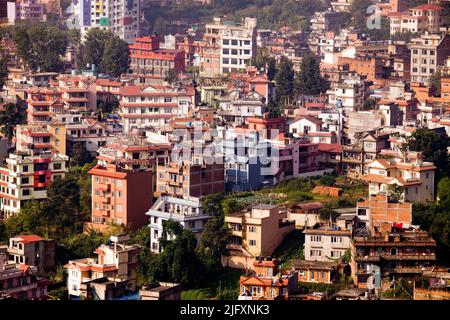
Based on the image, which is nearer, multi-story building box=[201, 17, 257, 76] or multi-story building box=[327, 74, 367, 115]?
multi-story building box=[327, 74, 367, 115]

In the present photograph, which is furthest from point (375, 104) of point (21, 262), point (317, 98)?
point (21, 262)

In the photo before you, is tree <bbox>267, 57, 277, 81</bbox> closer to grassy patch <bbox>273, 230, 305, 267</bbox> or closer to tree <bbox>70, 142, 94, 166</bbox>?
tree <bbox>70, 142, 94, 166</bbox>

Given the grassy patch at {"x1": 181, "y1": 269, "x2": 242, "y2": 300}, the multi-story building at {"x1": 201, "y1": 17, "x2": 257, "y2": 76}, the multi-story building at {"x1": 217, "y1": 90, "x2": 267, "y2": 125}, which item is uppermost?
the multi-story building at {"x1": 201, "y1": 17, "x2": 257, "y2": 76}

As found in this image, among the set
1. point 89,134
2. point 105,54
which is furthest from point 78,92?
point 105,54

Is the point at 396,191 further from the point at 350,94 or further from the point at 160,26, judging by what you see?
A: the point at 160,26

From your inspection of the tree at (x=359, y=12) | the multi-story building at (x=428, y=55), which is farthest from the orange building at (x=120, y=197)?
the tree at (x=359, y=12)

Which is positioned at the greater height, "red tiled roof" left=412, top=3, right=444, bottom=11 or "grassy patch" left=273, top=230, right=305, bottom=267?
"red tiled roof" left=412, top=3, right=444, bottom=11

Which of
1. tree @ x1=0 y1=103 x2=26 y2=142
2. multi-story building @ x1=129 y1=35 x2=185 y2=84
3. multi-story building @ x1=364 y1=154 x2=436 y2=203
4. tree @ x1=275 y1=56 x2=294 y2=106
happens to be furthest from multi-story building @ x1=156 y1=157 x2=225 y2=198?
multi-story building @ x1=129 y1=35 x2=185 y2=84
